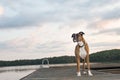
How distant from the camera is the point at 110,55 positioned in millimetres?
94250

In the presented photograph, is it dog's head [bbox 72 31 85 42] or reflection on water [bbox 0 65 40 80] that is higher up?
dog's head [bbox 72 31 85 42]

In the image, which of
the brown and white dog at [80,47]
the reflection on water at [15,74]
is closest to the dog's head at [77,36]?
the brown and white dog at [80,47]

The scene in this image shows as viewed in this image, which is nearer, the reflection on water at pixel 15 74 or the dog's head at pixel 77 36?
the dog's head at pixel 77 36

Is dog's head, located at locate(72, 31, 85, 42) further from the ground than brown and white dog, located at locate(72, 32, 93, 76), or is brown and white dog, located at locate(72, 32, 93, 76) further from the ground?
dog's head, located at locate(72, 31, 85, 42)

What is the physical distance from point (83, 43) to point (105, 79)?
11.1 feet

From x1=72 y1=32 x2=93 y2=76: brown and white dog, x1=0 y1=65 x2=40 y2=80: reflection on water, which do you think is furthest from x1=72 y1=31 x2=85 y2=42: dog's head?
x1=0 y1=65 x2=40 y2=80: reflection on water

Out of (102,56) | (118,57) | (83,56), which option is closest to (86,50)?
(83,56)

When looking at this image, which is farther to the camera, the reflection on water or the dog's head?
the reflection on water

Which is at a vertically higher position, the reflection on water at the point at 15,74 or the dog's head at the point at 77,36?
the dog's head at the point at 77,36

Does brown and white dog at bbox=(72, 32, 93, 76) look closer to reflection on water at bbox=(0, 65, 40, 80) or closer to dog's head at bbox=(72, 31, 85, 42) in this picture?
dog's head at bbox=(72, 31, 85, 42)

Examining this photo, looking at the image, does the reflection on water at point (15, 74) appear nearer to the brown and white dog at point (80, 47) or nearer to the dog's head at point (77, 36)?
the brown and white dog at point (80, 47)

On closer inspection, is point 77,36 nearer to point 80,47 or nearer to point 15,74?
point 80,47

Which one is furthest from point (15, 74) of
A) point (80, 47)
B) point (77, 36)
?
point (77, 36)

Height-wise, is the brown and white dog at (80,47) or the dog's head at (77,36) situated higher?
the dog's head at (77,36)
